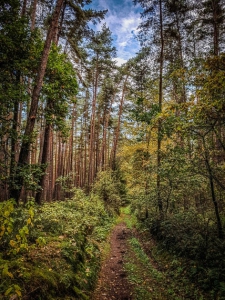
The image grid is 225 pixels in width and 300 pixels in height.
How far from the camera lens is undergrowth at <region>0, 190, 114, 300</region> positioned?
7.77 ft

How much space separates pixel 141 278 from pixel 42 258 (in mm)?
3676

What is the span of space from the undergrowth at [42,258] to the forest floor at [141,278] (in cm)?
53

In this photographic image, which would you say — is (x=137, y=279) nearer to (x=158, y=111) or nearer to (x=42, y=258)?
(x=42, y=258)

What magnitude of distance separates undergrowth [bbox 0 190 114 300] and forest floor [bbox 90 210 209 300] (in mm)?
529

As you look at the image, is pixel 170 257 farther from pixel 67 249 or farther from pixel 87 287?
pixel 67 249

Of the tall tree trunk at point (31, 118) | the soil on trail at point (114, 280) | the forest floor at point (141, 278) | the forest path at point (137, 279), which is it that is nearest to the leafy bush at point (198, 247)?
the forest floor at point (141, 278)

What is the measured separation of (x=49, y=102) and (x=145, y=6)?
921 centimetres

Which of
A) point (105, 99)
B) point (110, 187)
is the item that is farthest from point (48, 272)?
point (105, 99)

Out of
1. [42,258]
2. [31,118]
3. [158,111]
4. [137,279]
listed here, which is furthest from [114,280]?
[158,111]

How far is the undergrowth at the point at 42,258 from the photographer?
2.37m

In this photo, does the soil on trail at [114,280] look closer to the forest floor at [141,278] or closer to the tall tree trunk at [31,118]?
the forest floor at [141,278]

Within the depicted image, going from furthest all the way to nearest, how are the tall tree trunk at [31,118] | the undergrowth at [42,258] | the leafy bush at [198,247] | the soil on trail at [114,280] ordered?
the tall tree trunk at [31,118] < the leafy bush at [198,247] < the soil on trail at [114,280] < the undergrowth at [42,258]

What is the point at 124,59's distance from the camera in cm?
2225

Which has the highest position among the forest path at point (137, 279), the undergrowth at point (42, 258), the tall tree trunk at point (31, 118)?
the tall tree trunk at point (31, 118)
